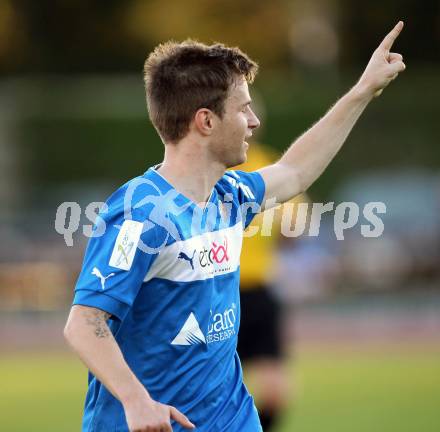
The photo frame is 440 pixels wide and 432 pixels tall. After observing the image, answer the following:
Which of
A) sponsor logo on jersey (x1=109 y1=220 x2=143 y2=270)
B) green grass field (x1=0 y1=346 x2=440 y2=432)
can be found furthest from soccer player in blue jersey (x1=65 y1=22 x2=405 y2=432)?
green grass field (x1=0 y1=346 x2=440 y2=432)

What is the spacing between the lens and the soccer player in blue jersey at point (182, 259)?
3973mm

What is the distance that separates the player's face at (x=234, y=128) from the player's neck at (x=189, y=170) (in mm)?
66

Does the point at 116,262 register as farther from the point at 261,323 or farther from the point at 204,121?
the point at 261,323

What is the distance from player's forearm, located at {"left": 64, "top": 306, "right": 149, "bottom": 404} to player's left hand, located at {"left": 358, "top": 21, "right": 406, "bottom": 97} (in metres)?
1.72

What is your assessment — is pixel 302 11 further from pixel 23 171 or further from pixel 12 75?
pixel 23 171

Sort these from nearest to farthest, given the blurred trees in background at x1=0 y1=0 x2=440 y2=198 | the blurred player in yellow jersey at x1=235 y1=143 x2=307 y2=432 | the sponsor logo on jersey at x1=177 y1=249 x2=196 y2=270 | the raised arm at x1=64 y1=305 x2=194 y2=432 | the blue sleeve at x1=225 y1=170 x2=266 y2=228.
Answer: the raised arm at x1=64 y1=305 x2=194 y2=432, the sponsor logo on jersey at x1=177 y1=249 x2=196 y2=270, the blue sleeve at x1=225 y1=170 x2=266 y2=228, the blurred player in yellow jersey at x1=235 y1=143 x2=307 y2=432, the blurred trees in background at x1=0 y1=0 x2=440 y2=198

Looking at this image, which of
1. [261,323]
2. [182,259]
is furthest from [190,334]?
[261,323]

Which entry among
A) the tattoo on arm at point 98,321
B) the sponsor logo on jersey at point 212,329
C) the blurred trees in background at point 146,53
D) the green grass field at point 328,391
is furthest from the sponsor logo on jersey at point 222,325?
the blurred trees in background at point 146,53

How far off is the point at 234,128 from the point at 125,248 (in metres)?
0.77

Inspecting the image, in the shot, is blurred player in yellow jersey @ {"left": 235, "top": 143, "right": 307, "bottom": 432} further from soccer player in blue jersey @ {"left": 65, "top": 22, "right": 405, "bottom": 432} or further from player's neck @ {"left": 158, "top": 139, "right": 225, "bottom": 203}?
player's neck @ {"left": 158, "top": 139, "right": 225, "bottom": 203}

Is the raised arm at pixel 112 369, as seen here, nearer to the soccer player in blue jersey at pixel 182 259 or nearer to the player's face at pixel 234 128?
the soccer player in blue jersey at pixel 182 259

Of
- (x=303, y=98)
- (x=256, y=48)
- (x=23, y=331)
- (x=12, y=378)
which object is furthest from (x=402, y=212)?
(x=256, y=48)

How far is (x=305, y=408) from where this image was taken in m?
10.5

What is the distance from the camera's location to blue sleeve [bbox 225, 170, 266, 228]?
187 inches
